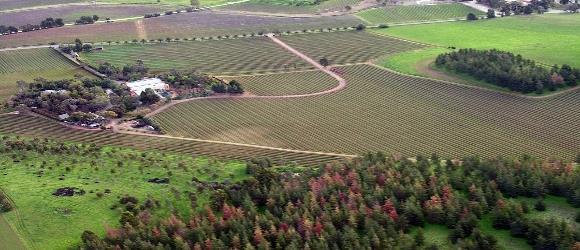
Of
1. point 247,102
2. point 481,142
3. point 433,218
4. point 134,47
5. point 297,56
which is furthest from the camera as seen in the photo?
point 134,47

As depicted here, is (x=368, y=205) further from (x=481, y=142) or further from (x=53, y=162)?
(x=53, y=162)

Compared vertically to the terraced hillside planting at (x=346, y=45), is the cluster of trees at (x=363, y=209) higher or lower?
lower

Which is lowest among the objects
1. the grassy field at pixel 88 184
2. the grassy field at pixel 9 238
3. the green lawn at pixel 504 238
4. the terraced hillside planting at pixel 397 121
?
the grassy field at pixel 9 238

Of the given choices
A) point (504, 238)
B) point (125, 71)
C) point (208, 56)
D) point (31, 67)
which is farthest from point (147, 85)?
point (504, 238)

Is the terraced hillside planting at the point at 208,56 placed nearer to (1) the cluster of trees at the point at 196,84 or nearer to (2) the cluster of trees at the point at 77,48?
(2) the cluster of trees at the point at 77,48

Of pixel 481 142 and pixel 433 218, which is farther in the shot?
pixel 481 142

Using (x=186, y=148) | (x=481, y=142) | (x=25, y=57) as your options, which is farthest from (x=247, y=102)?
(x=25, y=57)

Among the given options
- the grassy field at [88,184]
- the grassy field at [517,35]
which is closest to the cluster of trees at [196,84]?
the grassy field at [88,184]
